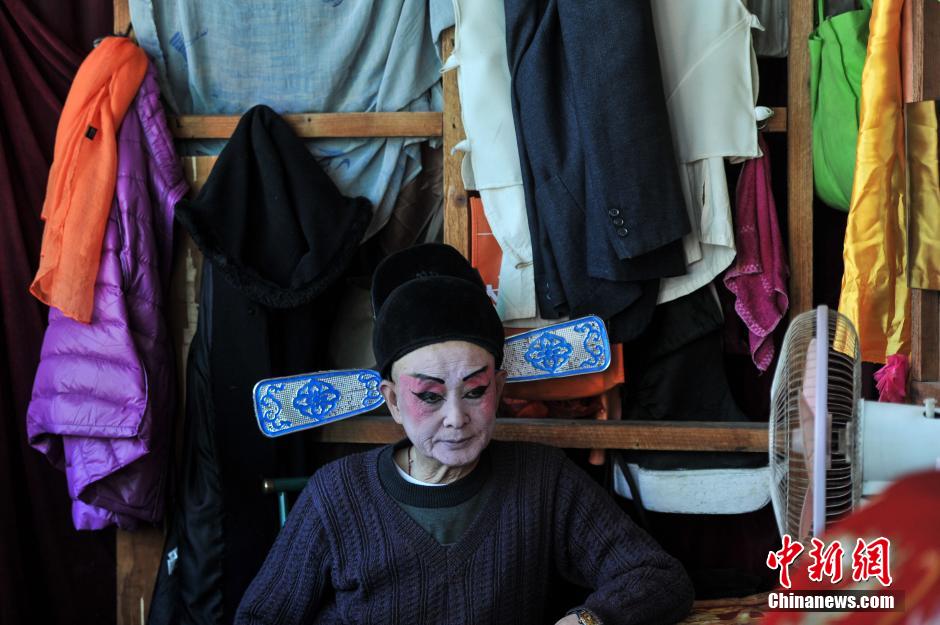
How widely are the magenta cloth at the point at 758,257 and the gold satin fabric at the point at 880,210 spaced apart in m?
0.42

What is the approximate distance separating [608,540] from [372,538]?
20.5 inches

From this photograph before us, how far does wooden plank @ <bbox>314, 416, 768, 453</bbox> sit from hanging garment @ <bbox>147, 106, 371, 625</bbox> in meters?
0.66

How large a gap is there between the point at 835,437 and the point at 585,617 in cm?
69

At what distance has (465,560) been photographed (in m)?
1.93

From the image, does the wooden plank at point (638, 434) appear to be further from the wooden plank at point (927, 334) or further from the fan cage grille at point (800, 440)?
the fan cage grille at point (800, 440)

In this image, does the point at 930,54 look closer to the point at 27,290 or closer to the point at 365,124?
the point at 365,124

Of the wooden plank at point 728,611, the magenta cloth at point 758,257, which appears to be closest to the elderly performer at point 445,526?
the wooden plank at point 728,611

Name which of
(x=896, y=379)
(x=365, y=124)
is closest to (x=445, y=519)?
(x=896, y=379)

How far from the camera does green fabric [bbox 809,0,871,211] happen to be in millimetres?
2375

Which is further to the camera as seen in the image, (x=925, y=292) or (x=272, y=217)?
(x=272, y=217)

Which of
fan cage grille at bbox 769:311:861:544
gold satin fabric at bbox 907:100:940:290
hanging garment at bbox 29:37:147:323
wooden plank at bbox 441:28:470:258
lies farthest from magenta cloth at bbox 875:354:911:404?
hanging garment at bbox 29:37:147:323

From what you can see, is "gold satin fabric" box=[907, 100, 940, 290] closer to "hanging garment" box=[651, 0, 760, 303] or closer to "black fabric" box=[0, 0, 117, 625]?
"hanging garment" box=[651, 0, 760, 303]

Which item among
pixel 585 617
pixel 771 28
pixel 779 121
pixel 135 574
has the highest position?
pixel 771 28

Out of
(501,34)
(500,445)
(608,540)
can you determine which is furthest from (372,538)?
(501,34)
